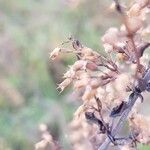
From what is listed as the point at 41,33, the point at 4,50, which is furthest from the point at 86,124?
the point at 41,33

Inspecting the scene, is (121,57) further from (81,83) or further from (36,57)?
(36,57)

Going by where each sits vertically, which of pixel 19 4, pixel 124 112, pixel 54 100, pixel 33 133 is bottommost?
pixel 124 112

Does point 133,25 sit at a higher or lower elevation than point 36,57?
lower

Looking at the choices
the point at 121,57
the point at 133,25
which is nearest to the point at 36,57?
the point at 121,57

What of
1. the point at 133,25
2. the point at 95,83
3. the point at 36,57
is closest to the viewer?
the point at 133,25

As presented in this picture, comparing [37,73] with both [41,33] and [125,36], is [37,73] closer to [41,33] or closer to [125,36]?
[41,33]

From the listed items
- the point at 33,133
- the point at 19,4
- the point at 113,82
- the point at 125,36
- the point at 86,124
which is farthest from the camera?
the point at 19,4

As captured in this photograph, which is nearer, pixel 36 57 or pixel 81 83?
pixel 81 83

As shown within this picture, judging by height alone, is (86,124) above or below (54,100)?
below
